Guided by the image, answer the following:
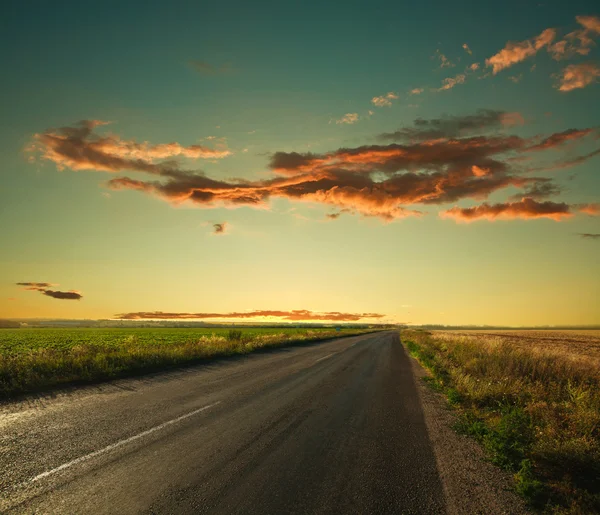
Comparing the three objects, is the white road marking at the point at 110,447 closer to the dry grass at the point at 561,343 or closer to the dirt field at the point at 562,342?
the dry grass at the point at 561,343

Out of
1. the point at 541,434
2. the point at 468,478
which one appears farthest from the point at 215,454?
the point at 541,434

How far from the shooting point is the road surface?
3.77 meters

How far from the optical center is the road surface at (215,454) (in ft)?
Answer: 12.4

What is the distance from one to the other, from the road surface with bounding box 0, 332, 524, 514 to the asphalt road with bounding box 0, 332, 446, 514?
0.8 inches

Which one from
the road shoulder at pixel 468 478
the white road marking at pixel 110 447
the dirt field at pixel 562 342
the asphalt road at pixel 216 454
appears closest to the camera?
the asphalt road at pixel 216 454

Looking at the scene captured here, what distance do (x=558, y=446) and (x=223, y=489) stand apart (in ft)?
17.5

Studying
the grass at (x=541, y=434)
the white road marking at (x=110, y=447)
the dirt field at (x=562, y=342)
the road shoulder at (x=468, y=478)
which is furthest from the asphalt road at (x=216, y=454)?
the dirt field at (x=562, y=342)

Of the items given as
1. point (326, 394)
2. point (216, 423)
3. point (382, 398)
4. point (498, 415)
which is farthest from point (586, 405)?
point (216, 423)

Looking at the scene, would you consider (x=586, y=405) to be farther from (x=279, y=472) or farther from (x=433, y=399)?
(x=279, y=472)

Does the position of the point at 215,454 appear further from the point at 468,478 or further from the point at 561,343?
the point at 561,343

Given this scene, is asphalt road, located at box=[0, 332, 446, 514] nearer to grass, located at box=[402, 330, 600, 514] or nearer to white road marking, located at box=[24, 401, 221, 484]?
Result: white road marking, located at box=[24, 401, 221, 484]

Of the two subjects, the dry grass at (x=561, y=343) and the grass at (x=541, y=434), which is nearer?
the grass at (x=541, y=434)

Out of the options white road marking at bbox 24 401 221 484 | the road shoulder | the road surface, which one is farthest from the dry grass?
white road marking at bbox 24 401 221 484

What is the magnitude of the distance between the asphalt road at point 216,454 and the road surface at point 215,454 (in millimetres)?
20
